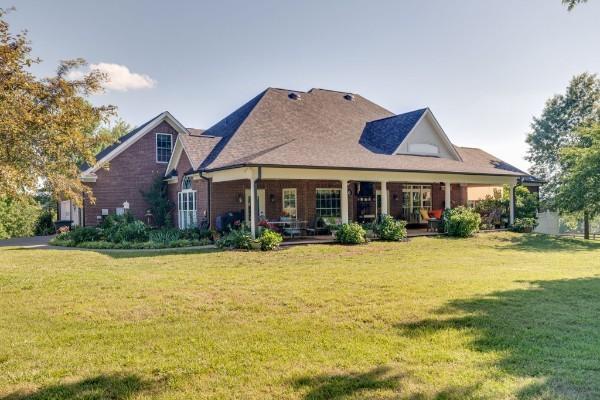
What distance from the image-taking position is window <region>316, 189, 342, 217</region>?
67.3ft

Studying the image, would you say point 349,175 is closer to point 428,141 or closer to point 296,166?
point 296,166

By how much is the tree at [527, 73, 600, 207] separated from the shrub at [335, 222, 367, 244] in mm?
25435

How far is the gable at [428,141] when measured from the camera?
2162cm

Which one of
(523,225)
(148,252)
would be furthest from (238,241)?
(523,225)

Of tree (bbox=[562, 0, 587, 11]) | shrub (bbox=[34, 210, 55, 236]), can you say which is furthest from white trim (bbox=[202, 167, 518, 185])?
shrub (bbox=[34, 210, 55, 236])

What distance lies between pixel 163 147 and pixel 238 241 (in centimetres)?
1107

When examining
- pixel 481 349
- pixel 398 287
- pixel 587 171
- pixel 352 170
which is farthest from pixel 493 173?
pixel 481 349

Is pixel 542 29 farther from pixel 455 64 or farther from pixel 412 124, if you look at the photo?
pixel 412 124

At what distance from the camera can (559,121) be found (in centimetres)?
3772

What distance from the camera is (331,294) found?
25.6 feet

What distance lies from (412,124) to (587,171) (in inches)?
317

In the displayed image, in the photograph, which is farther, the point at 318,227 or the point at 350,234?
the point at 318,227

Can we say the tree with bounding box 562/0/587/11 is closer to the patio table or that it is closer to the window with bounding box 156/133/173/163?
the patio table

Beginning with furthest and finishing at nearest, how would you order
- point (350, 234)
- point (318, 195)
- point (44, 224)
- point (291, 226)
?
point (44, 224) < point (318, 195) < point (291, 226) < point (350, 234)
